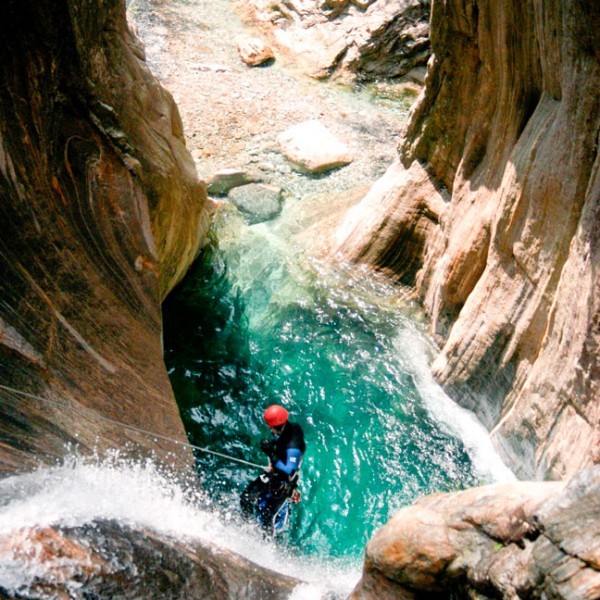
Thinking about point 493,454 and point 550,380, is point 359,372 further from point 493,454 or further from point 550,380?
point 550,380

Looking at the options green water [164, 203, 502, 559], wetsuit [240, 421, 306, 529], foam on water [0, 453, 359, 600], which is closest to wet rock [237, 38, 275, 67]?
green water [164, 203, 502, 559]

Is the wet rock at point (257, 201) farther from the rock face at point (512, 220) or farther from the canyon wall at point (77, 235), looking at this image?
the canyon wall at point (77, 235)

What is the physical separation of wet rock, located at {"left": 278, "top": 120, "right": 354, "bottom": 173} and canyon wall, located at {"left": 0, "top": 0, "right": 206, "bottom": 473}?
508cm

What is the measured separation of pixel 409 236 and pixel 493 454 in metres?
3.85

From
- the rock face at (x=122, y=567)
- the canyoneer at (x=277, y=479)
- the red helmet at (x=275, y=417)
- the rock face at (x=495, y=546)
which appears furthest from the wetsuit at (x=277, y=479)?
the rock face at (x=495, y=546)

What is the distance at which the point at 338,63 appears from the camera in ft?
50.8

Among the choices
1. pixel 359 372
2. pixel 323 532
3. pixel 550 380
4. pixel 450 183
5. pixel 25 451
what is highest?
pixel 450 183

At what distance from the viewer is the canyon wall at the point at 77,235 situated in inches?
199

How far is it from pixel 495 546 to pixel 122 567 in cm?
253

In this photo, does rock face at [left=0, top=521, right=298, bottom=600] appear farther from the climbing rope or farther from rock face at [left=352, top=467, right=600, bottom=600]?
the climbing rope

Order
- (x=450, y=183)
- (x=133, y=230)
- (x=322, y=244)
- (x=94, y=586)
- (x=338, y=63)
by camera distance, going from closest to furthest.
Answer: (x=94, y=586) → (x=133, y=230) → (x=450, y=183) → (x=322, y=244) → (x=338, y=63)

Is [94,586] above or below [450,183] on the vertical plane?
below

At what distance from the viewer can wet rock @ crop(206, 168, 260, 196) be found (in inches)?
457

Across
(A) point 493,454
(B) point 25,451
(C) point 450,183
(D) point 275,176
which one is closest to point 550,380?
(A) point 493,454
